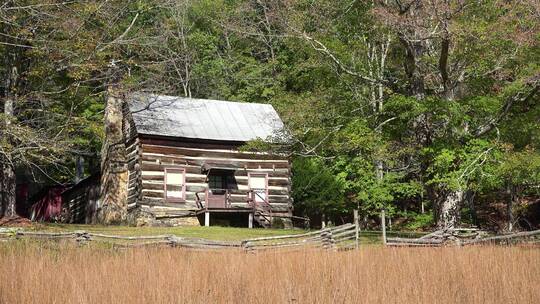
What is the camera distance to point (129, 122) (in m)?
29.2

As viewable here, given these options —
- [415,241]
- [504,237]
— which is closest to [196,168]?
[415,241]

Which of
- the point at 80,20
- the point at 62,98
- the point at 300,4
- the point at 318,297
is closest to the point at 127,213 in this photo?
the point at 62,98

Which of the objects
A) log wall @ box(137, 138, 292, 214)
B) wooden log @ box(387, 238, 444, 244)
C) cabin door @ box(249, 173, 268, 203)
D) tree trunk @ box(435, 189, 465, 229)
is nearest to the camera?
wooden log @ box(387, 238, 444, 244)

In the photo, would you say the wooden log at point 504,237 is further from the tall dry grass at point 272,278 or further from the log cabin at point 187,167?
the log cabin at point 187,167

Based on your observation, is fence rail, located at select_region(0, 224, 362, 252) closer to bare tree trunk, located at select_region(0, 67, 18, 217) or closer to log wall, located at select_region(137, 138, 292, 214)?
bare tree trunk, located at select_region(0, 67, 18, 217)

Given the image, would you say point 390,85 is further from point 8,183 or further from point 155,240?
point 8,183

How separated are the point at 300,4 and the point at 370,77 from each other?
12.2ft

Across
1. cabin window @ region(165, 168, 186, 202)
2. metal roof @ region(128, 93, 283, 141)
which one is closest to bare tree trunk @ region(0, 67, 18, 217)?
metal roof @ region(128, 93, 283, 141)

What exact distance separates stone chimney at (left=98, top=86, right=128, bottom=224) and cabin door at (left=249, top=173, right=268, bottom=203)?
587cm

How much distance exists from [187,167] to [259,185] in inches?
140

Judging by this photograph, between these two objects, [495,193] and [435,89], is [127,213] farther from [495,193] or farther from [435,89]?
[495,193]

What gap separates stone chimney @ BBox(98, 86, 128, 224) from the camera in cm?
2944

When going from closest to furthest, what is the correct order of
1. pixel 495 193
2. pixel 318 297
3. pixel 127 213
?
1. pixel 318 297
2. pixel 127 213
3. pixel 495 193

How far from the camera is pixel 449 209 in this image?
18281 mm
